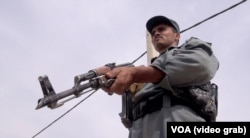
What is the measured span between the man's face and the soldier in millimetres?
276

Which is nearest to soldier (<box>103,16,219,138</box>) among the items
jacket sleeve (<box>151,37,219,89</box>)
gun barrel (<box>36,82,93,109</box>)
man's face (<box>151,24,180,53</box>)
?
jacket sleeve (<box>151,37,219,89</box>)

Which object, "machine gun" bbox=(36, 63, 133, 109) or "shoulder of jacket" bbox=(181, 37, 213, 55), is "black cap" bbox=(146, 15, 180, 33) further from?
"machine gun" bbox=(36, 63, 133, 109)

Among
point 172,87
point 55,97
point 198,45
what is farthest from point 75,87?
point 198,45

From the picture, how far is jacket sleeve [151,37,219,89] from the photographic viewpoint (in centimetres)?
216

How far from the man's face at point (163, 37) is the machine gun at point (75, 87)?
0.64 m

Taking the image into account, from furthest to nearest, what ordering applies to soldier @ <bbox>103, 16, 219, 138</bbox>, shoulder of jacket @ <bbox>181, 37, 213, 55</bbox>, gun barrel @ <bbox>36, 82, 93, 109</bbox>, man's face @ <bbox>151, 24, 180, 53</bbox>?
man's face @ <bbox>151, 24, 180, 53</bbox>
shoulder of jacket @ <bbox>181, 37, 213, 55</bbox>
soldier @ <bbox>103, 16, 219, 138</bbox>
gun barrel @ <bbox>36, 82, 93, 109</bbox>

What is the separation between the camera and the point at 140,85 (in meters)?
2.62

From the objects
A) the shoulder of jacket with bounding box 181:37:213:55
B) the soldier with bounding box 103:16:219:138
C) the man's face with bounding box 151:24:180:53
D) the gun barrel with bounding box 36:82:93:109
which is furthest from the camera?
the man's face with bounding box 151:24:180:53

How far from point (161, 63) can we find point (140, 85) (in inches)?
17.8

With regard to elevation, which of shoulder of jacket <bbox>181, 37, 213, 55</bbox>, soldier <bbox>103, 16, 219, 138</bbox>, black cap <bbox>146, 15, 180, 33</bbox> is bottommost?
soldier <bbox>103, 16, 219, 138</bbox>

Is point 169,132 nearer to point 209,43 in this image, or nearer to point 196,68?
point 196,68

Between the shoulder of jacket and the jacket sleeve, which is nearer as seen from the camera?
the jacket sleeve

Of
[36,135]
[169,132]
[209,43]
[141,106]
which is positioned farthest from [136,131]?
[36,135]

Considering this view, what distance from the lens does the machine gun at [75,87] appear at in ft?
6.50
